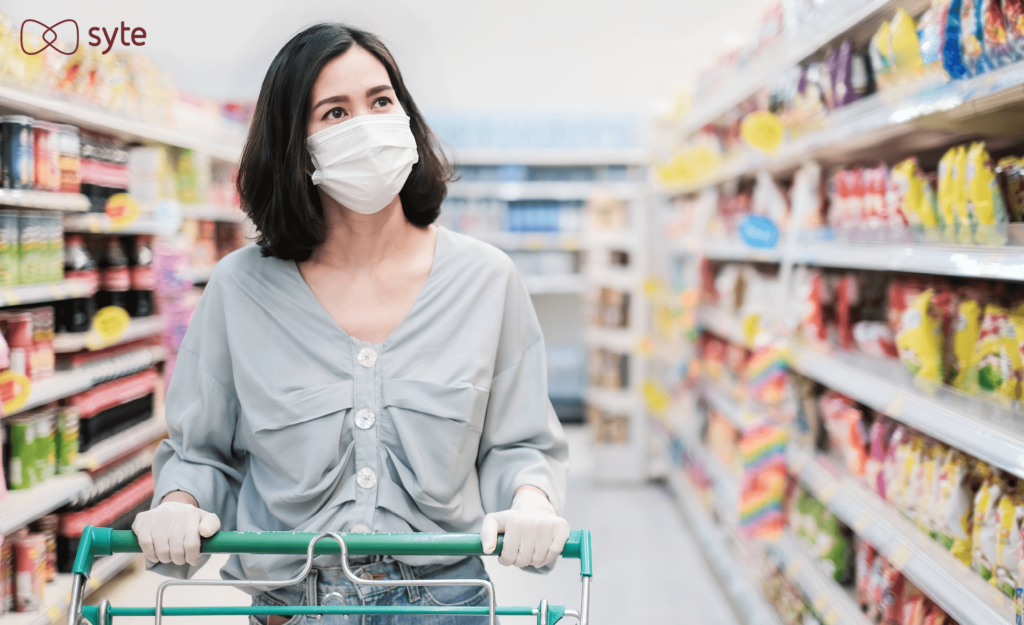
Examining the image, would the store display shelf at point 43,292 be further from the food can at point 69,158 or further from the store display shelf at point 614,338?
the store display shelf at point 614,338

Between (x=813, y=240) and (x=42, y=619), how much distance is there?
2945 mm

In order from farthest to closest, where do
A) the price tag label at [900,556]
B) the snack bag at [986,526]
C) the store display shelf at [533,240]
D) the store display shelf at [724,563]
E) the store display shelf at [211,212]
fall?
the store display shelf at [533,240] → the store display shelf at [211,212] → the store display shelf at [724,563] → the price tag label at [900,556] → the snack bag at [986,526]

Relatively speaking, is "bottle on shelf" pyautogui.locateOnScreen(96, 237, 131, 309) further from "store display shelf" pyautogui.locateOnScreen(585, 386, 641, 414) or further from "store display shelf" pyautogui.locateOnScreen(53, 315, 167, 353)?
"store display shelf" pyautogui.locateOnScreen(585, 386, 641, 414)

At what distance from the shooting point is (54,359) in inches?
115

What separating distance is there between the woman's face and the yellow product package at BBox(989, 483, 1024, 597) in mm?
1509

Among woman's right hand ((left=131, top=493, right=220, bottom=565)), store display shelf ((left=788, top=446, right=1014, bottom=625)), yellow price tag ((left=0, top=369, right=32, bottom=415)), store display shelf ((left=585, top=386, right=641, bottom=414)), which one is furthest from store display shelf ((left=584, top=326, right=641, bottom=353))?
woman's right hand ((left=131, top=493, right=220, bottom=565))

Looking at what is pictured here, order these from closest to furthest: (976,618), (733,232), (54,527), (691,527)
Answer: (976,618)
(54,527)
(733,232)
(691,527)

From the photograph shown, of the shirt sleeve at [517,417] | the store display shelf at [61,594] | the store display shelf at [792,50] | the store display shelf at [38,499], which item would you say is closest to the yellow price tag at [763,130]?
the store display shelf at [792,50]

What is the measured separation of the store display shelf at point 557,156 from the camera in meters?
6.64

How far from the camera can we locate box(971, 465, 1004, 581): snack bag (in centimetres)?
163

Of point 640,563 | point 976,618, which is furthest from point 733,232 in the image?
point 976,618

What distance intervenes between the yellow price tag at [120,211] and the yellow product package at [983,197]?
2.89 m

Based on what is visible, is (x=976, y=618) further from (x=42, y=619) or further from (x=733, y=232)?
(x=42, y=619)

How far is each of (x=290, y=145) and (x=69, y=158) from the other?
1.83 meters
